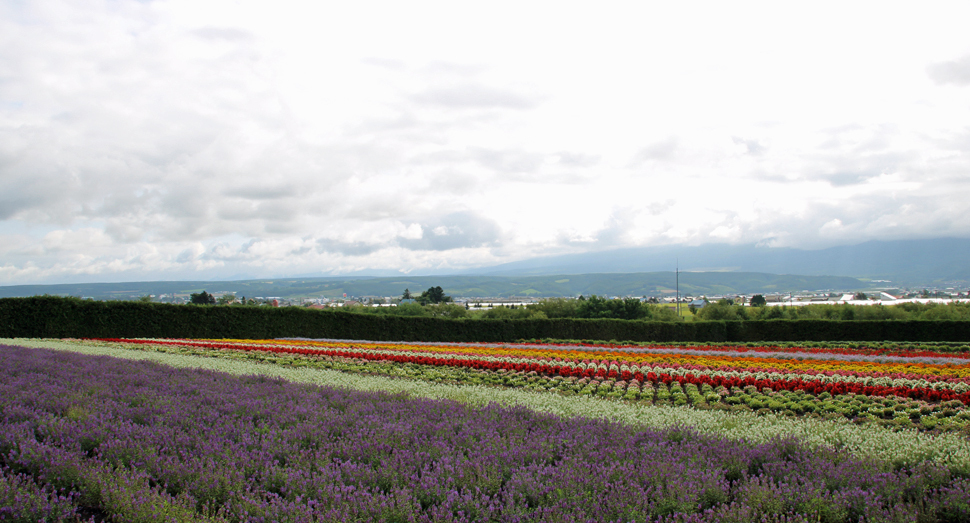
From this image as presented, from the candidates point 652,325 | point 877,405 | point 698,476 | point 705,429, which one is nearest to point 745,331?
point 652,325

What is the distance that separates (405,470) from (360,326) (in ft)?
91.9

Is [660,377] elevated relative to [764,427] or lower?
lower

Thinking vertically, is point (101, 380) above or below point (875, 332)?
above

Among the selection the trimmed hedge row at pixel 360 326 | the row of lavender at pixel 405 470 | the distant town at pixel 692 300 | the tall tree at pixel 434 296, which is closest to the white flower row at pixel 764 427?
the row of lavender at pixel 405 470

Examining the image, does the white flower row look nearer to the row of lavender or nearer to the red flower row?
the row of lavender

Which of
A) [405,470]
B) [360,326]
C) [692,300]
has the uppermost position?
[405,470]

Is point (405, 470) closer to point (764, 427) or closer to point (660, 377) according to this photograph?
point (764, 427)

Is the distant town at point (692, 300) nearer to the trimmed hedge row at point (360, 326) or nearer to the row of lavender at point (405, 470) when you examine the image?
the trimmed hedge row at point (360, 326)

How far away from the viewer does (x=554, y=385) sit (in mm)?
12078

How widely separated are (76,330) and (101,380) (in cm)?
2101

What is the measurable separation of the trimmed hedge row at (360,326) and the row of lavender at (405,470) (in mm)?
22141

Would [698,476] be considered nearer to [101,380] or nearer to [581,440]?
[581,440]

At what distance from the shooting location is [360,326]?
1232 inches

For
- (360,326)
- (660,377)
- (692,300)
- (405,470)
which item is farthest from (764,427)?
(692,300)
